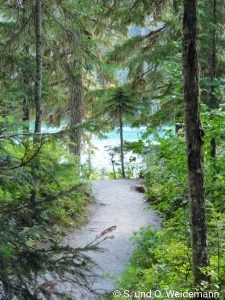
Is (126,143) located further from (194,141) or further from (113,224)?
(194,141)

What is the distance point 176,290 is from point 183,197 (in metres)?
2.31

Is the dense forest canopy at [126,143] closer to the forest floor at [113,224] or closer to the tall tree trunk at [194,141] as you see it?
the tall tree trunk at [194,141]

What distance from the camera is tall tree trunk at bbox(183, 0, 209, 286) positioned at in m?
3.89

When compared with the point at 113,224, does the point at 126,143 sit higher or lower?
higher

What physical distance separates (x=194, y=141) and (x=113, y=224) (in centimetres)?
619

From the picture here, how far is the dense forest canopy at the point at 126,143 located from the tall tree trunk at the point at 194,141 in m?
0.01

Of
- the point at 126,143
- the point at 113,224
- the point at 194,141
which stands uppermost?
the point at 194,141

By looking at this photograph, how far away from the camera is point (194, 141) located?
399 cm

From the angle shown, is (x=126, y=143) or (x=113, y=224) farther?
(x=113, y=224)

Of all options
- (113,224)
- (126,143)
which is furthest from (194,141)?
Answer: (113,224)

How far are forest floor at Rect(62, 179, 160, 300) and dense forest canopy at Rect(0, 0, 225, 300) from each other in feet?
1.23

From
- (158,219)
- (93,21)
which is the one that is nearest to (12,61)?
(158,219)

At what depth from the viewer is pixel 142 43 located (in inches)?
615

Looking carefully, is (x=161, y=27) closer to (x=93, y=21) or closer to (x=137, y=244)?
(x=93, y=21)
